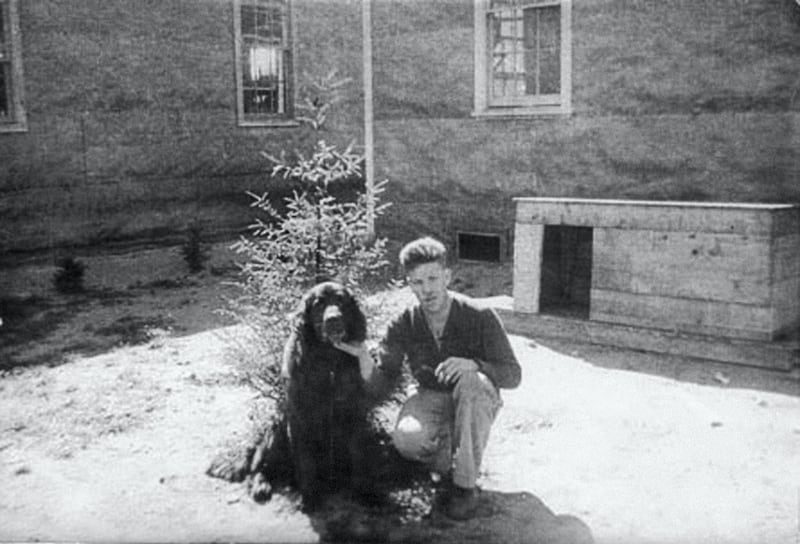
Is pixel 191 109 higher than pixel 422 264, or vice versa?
pixel 191 109

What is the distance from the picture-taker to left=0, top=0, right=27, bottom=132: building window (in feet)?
33.3

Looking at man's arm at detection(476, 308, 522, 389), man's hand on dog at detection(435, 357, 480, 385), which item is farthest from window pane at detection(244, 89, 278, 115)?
man's hand on dog at detection(435, 357, 480, 385)

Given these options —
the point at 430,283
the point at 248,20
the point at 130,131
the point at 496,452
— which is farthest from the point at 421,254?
the point at 248,20

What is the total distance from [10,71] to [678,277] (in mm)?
8335

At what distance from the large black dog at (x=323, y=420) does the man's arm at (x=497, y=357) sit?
1.90 feet

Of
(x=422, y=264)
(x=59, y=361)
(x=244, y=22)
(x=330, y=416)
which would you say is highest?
(x=244, y=22)

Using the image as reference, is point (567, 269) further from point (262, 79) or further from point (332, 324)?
point (262, 79)

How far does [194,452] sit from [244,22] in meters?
9.77

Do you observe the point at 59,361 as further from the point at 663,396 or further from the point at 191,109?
the point at 191,109

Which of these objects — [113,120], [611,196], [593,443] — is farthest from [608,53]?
[113,120]

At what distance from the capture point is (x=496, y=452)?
15.4ft

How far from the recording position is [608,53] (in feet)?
28.9

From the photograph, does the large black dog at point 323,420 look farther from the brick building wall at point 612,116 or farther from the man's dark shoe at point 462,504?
the brick building wall at point 612,116

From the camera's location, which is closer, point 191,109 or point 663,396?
point 663,396
